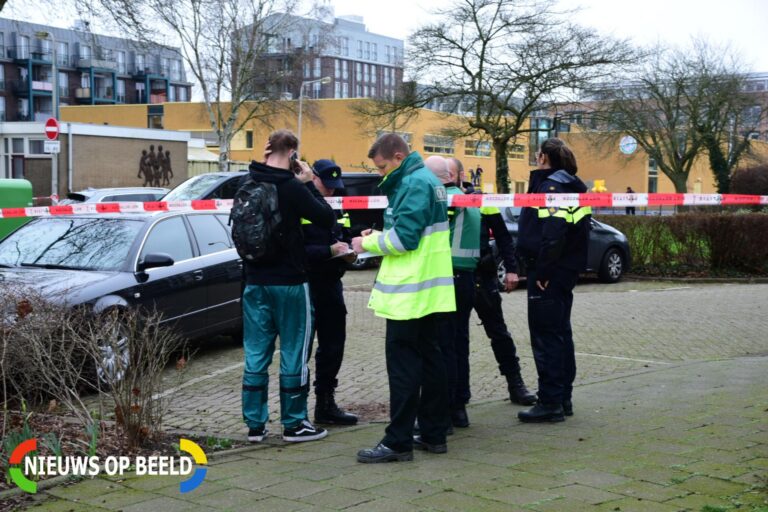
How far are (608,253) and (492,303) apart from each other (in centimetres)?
1202

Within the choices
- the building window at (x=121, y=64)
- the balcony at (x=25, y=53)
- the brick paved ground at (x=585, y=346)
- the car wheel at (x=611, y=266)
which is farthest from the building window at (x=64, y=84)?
the brick paved ground at (x=585, y=346)

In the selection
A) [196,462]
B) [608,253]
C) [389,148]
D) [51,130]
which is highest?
[51,130]

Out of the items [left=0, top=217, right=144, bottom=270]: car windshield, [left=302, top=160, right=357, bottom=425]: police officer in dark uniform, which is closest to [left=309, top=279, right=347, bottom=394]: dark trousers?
[left=302, top=160, right=357, bottom=425]: police officer in dark uniform

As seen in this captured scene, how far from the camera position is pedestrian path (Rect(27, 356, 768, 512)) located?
4.52m

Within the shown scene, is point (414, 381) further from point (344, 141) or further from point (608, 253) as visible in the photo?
point (344, 141)

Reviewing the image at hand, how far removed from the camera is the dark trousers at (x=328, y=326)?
255 inches

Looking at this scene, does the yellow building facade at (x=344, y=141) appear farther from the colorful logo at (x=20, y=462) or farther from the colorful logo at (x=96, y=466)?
the colorful logo at (x=20, y=462)

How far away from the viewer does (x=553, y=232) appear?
624 cm

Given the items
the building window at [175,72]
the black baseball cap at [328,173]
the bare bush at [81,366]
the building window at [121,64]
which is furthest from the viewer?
the building window at [175,72]

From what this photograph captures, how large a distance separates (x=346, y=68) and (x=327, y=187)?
13388cm

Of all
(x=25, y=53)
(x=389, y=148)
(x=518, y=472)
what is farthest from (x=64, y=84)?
(x=518, y=472)

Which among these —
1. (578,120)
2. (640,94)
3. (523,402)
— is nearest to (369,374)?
(523,402)

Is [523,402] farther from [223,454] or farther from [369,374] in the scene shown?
[223,454]

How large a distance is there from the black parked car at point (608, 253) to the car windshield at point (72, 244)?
35.7 ft
